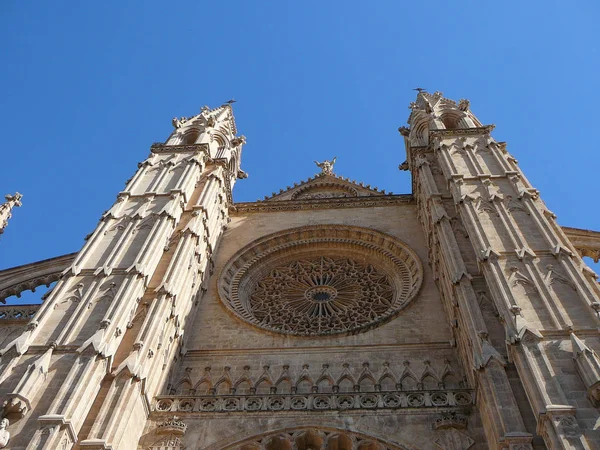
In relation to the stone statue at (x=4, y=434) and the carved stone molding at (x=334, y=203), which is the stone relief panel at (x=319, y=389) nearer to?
the stone statue at (x=4, y=434)

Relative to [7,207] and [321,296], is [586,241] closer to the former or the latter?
[321,296]

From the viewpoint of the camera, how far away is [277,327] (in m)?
15.4

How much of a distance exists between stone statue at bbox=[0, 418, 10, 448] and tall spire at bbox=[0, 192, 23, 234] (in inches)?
409

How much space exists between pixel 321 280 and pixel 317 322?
88.3 inches

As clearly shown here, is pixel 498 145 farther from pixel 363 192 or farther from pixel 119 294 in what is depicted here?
pixel 119 294

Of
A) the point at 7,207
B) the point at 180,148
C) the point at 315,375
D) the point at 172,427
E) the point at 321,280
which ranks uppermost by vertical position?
the point at 180,148

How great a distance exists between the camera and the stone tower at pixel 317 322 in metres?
10.3

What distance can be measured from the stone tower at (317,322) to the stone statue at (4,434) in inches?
1.4

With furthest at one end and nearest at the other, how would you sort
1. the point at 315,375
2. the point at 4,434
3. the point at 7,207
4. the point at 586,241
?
1. the point at 7,207
2. the point at 586,241
3. the point at 315,375
4. the point at 4,434

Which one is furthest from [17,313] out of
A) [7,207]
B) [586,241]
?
[586,241]

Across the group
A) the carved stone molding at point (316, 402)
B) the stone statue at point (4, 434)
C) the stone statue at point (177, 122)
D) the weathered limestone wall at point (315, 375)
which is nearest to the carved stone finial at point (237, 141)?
the stone statue at point (177, 122)

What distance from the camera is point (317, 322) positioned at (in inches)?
615

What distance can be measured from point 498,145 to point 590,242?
4.02 meters

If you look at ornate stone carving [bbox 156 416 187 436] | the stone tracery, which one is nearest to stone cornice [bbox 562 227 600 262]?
the stone tracery
